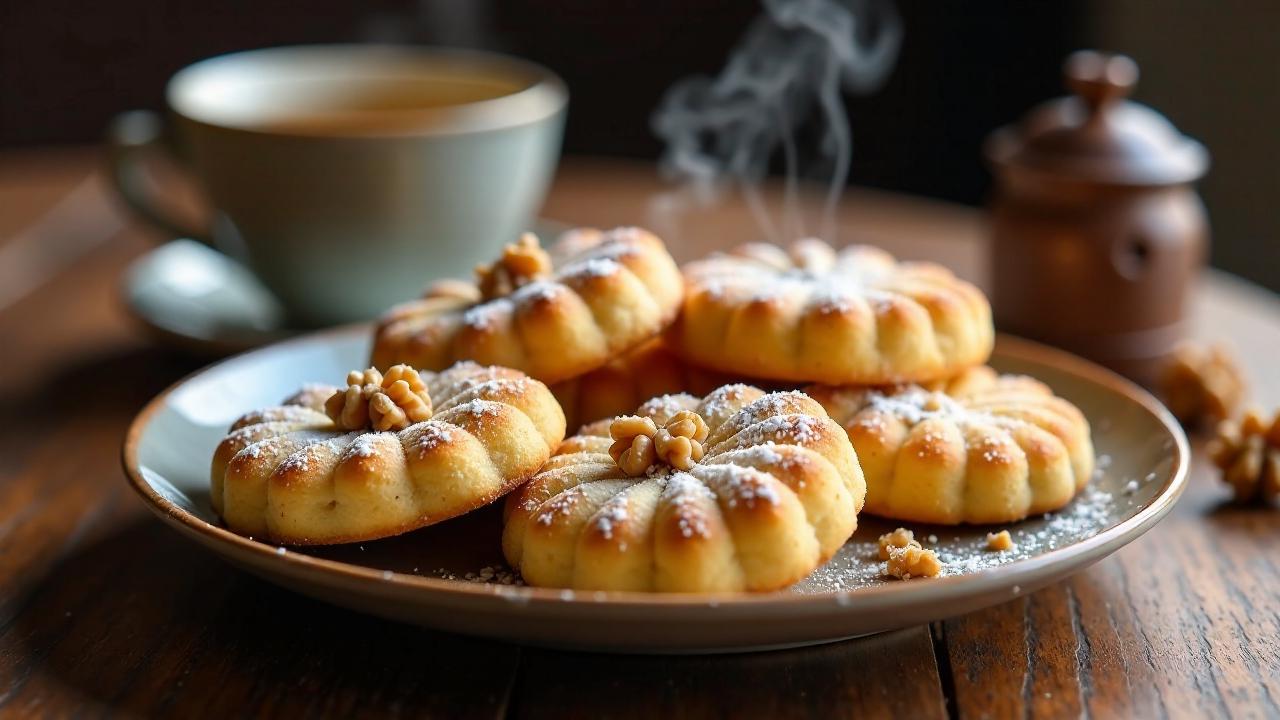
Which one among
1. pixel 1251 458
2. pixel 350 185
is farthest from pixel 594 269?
pixel 1251 458

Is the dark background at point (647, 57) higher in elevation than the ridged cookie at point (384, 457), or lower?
lower

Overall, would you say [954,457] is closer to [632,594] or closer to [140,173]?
[632,594]

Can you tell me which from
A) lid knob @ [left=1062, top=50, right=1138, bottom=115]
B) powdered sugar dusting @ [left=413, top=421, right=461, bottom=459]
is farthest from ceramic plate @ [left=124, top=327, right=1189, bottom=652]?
lid knob @ [left=1062, top=50, right=1138, bottom=115]

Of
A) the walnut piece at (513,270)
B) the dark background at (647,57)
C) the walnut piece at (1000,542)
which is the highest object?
the walnut piece at (513,270)

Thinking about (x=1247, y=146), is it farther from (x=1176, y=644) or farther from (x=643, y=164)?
(x=1176, y=644)

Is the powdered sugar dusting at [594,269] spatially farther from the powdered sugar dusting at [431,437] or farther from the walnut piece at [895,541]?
the walnut piece at [895,541]

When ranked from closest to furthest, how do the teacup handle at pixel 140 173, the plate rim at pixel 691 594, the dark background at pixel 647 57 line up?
1. the plate rim at pixel 691 594
2. the teacup handle at pixel 140 173
3. the dark background at pixel 647 57

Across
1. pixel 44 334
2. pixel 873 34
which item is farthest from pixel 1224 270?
pixel 44 334

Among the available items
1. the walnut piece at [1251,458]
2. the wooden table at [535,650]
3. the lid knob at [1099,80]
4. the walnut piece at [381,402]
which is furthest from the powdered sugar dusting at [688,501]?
the lid knob at [1099,80]
